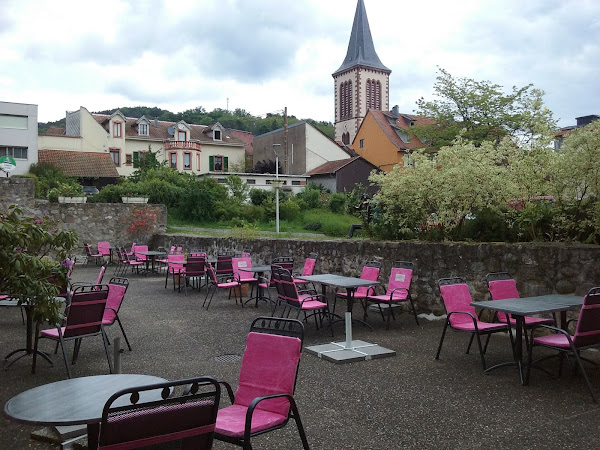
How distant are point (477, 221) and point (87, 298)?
6.35 meters

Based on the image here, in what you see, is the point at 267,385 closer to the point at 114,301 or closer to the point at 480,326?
the point at 480,326

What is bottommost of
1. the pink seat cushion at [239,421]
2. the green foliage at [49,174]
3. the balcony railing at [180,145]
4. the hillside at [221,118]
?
the pink seat cushion at [239,421]

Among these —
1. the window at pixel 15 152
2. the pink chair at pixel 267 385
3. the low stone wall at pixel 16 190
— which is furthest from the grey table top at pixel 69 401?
the window at pixel 15 152

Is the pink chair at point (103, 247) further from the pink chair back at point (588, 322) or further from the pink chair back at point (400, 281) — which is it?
the pink chair back at point (588, 322)

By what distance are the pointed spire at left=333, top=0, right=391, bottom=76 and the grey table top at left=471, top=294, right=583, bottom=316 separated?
→ 60.8m

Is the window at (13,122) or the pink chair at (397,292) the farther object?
the window at (13,122)

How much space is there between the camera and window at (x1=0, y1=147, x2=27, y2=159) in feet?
118

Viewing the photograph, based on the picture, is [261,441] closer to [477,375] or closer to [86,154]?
[477,375]

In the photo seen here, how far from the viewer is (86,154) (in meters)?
39.3

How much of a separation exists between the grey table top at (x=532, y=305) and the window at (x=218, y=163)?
43.5 meters

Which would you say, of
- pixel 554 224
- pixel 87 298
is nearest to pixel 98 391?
pixel 87 298

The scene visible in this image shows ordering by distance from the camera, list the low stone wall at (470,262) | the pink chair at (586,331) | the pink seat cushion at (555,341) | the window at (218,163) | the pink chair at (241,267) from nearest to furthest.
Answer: the pink chair at (586,331)
the pink seat cushion at (555,341)
the low stone wall at (470,262)
the pink chair at (241,267)
the window at (218,163)

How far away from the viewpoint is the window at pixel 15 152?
36.0 metres

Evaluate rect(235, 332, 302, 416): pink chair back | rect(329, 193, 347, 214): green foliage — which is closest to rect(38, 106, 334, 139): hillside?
rect(329, 193, 347, 214): green foliage
